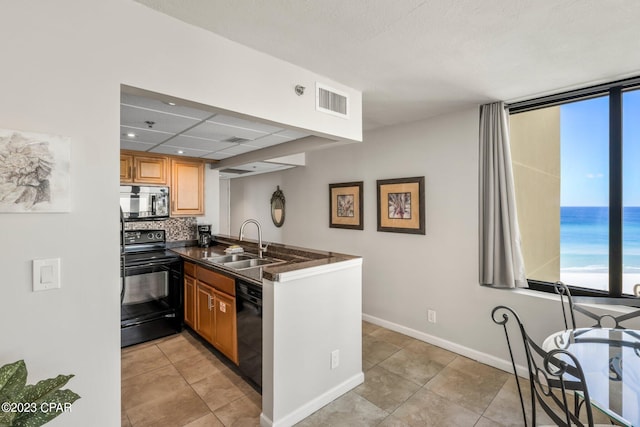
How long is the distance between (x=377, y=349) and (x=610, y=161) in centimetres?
262

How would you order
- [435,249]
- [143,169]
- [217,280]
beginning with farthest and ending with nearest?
1. [143,169]
2. [435,249]
3. [217,280]

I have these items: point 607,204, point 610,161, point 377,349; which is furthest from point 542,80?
point 377,349

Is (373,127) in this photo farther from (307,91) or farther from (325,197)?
(307,91)

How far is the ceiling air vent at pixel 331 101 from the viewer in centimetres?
228

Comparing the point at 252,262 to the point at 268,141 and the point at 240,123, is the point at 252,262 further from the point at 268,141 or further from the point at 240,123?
the point at 240,123

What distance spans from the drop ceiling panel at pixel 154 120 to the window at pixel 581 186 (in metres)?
2.95

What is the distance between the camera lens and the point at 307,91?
86.7 inches

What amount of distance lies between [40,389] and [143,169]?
323 centimetres

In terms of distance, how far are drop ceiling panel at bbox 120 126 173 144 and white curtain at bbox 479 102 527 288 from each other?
2949 millimetres

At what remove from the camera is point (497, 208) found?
2.78m

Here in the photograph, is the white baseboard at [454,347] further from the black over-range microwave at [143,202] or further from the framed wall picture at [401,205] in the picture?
the black over-range microwave at [143,202]

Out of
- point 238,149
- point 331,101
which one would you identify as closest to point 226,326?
point 238,149

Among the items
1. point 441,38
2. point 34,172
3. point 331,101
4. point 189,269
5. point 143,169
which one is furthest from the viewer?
point 143,169

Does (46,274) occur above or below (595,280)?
above
